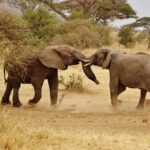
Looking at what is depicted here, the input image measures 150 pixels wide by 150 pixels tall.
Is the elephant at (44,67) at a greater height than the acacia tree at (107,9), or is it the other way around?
the elephant at (44,67)

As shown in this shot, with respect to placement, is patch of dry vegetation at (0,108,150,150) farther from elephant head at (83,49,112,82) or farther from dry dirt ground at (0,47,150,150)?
elephant head at (83,49,112,82)

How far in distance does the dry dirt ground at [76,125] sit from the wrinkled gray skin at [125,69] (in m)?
0.47

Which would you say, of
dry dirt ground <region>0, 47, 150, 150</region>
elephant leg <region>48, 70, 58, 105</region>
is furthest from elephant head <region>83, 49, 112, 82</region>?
dry dirt ground <region>0, 47, 150, 150</region>

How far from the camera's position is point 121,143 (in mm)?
8375

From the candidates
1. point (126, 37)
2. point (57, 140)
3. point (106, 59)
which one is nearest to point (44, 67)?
point (106, 59)

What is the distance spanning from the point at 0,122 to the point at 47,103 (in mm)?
7071

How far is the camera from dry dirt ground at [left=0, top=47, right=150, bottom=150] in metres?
8.14

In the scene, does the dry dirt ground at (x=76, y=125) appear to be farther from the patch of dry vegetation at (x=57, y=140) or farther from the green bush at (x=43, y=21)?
the green bush at (x=43, y=21)

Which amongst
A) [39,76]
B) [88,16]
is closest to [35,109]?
[39,76]

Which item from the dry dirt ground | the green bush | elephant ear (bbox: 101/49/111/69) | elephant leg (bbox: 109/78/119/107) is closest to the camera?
the dry dirt ground

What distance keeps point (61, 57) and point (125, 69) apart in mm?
1614

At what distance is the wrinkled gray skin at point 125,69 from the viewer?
13531mm

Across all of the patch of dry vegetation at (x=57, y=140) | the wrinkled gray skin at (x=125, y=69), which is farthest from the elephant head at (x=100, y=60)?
the patch of dry vegetation at (x=57, y=140)

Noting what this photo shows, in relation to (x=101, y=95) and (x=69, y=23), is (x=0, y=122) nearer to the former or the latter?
(x=101, y=95)
